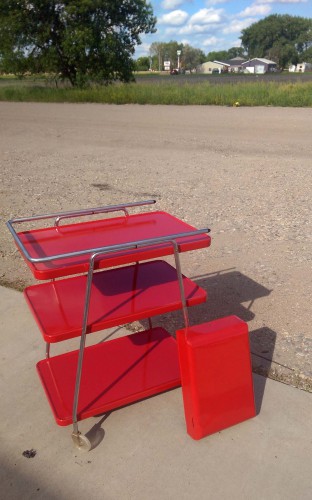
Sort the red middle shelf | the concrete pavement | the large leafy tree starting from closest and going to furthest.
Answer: the concrete pavement, the red middle shelf, the large leafy tree

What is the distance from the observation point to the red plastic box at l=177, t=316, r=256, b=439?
7.15 ft

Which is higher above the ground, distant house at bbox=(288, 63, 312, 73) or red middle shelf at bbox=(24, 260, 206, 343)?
red middle shelf at bbox=(24, 260, 206, 343)

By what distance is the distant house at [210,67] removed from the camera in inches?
4508

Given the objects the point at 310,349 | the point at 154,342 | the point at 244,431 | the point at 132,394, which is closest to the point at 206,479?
the point at 244,431

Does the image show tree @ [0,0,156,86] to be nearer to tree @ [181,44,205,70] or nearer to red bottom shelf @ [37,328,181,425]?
red bottom shelf @ [37,328,181,425]

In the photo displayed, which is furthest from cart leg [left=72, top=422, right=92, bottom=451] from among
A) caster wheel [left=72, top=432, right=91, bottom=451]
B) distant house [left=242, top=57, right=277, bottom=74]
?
distant house [left=242, top=57, right=277, bottom=74]

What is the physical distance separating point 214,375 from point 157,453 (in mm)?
427

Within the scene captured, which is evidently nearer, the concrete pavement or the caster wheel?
the concrete pavement

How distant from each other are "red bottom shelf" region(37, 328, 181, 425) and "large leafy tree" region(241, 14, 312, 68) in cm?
12405

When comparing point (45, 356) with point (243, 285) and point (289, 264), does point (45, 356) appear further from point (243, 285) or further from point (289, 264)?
point (289, 264)

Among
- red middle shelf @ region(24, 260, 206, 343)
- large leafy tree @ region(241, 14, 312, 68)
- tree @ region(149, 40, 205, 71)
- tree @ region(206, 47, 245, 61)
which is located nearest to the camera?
red middle shelf @ region(24, 260, 206, 343)

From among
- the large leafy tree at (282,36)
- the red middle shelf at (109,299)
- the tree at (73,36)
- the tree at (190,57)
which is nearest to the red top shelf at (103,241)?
the red middle shelf at (109,299)

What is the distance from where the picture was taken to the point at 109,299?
2.50 meters

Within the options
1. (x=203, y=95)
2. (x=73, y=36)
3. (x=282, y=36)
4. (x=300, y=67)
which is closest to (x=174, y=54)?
(x=282, y=36)
